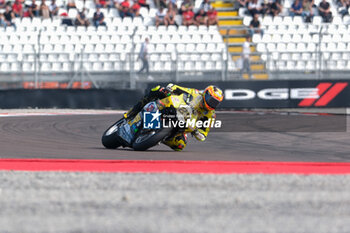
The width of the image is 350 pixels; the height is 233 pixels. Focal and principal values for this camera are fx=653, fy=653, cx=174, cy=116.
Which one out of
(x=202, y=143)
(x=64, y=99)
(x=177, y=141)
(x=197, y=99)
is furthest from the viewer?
(x=64, y=99)

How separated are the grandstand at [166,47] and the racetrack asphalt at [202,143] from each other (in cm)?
383

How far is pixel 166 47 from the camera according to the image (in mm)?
21797

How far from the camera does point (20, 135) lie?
40.4 ft

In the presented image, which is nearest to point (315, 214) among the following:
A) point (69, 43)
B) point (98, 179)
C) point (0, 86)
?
point (98, 179)

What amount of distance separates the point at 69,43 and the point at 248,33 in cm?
639

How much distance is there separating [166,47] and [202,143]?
10596mm

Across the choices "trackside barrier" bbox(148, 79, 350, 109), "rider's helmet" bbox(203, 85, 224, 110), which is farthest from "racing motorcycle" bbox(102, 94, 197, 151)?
"trackside barrier" bbox(148, 79, 350, 109)

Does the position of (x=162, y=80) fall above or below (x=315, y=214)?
below

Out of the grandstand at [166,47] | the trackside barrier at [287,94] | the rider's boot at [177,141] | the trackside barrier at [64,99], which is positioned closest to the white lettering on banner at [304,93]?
the trackside barrier at [287,94]

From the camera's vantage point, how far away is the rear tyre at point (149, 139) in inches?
363

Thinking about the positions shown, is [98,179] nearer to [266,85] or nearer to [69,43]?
[266,85]

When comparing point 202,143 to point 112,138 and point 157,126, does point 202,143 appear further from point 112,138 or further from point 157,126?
point 157,126

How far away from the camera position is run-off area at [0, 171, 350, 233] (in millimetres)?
4598

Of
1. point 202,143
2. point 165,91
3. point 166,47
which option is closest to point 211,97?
point 165,91
